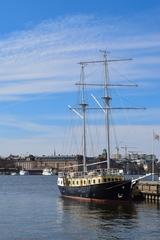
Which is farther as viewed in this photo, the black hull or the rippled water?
the black hull

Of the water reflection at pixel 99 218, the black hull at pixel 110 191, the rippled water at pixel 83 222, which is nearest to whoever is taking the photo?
the rippled water at pixel 83 222

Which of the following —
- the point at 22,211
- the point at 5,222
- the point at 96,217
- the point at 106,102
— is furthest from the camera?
the point at 106,102

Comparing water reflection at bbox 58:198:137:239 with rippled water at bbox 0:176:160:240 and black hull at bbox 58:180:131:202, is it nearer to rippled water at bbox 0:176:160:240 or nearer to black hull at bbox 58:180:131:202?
rippled water at bbox 0:176:160:240

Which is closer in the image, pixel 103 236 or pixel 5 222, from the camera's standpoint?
pixel 103 236

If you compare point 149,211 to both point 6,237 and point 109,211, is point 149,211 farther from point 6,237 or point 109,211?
point 6,237

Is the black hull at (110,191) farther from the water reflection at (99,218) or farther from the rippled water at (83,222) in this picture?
the rippled water at (83,222)

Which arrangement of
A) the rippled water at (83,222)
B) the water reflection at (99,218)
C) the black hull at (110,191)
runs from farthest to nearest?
the black hull at (110,191) < the water reflection at (99,218) < the rippled water at (83,222)

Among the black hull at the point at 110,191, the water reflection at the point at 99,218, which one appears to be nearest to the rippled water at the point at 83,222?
the water reflection at the point at 99,218

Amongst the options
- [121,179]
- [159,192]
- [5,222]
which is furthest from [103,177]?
[5,222]

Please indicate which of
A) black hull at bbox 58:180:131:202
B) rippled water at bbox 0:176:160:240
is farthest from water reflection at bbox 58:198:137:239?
black hull at bbox 58:180:131:202

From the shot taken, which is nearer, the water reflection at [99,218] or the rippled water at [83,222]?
the rippled water at [83,222]

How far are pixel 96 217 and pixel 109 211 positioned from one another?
7810mm

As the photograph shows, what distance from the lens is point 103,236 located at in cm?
5462

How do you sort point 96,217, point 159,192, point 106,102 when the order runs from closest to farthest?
point 96,217
point 159,192
point 106,102
